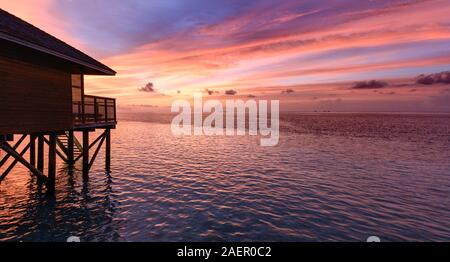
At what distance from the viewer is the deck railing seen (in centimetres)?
1477

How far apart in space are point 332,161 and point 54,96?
2239 centimetres

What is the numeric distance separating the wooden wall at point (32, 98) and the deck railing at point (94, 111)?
4.14 ft

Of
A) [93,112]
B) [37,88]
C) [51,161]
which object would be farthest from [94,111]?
[37,88]

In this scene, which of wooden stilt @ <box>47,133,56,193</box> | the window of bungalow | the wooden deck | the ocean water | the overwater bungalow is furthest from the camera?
the wooden deck

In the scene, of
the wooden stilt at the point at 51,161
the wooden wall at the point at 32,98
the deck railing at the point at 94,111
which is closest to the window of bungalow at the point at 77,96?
the deck railing at the point at 94,111

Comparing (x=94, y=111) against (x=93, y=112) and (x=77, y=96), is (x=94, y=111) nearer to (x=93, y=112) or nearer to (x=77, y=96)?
(x=93, y=112)

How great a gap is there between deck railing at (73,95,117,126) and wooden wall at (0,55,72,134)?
1263 millimetres

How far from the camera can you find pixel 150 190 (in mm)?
15234

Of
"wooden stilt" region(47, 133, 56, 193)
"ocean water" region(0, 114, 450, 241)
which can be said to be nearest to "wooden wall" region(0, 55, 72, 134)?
"wooden stilt" region(47, 133, 56, 193)

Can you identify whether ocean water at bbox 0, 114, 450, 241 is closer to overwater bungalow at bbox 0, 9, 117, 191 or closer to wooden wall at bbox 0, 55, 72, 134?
overwater bungalow at bbox 0, 9, 117, 191

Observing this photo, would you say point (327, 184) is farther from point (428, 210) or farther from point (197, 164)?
point (197, 164)

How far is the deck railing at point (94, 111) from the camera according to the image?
48.5ft

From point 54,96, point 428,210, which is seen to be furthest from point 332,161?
point 54,96

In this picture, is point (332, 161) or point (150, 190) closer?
point (150, 190)
